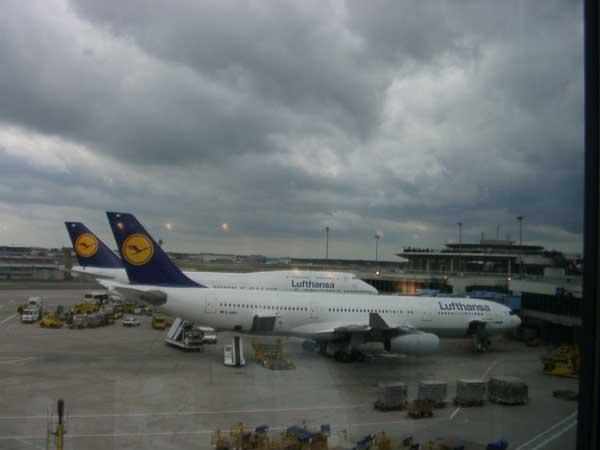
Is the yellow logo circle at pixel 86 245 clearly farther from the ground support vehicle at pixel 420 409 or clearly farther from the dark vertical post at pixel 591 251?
the dark vertical post at pixel 591 251

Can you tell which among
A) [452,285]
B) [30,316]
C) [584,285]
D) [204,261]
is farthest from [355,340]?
[30,316]

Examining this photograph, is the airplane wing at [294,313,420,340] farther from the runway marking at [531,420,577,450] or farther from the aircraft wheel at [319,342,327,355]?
the runway marking at [531,420,577,450]

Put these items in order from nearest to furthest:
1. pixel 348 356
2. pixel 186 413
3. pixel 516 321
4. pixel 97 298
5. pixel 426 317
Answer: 1. pixel 186 413
2. pixel 348 356
3. pixel 426 317
4. pixel 516 321
5. pixel 97 298

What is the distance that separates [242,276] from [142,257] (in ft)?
13.5

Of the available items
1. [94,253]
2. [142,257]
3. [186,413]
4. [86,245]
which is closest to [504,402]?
[186,413]

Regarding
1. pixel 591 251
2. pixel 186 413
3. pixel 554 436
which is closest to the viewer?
pixel 591 251

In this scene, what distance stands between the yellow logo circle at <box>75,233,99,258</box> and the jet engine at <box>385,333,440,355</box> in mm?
9616

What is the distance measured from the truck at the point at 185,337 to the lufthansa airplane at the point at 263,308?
55cm

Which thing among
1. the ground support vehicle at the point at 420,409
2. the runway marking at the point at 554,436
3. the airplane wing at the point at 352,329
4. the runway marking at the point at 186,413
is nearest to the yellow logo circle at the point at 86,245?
the airplane wing at the point at 352,329

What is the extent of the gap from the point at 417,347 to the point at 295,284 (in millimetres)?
5724

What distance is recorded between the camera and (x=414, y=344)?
35.9ft

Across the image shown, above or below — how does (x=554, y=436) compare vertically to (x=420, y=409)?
above

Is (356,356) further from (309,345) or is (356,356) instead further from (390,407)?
(390,407)

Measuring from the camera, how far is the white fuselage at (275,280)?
14.8m
